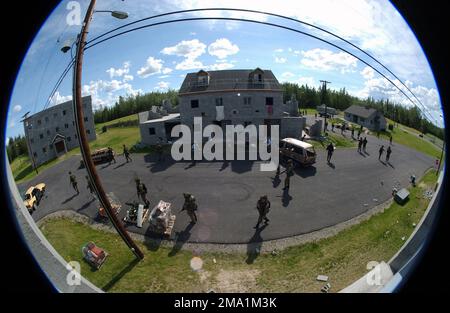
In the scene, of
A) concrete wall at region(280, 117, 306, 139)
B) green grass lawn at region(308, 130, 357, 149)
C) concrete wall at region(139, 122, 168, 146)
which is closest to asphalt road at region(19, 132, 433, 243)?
green grass lawn at region(308, 130, 357, 149)

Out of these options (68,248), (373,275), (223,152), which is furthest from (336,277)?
(223,152)

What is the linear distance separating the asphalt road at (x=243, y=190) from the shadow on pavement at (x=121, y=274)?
7.82 feet

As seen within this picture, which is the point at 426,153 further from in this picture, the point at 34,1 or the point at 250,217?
the point at 34,1

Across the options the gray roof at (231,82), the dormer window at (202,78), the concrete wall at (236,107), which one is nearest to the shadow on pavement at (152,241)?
the concrete wall at (236,107)

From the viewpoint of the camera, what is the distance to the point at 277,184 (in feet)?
50.2

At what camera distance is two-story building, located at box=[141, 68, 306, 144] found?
27.2 m

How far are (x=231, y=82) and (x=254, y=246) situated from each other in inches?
911

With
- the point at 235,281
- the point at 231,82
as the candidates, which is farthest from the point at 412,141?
the point at 235,281

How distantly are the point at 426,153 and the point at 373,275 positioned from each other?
72.7ft

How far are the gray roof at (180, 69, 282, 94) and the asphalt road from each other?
11768mm

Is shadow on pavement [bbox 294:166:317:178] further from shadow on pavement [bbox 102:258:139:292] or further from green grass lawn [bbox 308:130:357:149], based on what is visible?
shadow on pavement [bbox 102:258:139:292]

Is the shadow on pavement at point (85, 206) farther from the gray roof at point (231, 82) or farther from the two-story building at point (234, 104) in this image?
the gray roof at point (231, 82)

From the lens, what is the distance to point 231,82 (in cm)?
2805

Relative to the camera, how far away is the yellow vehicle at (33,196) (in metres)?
11.2
